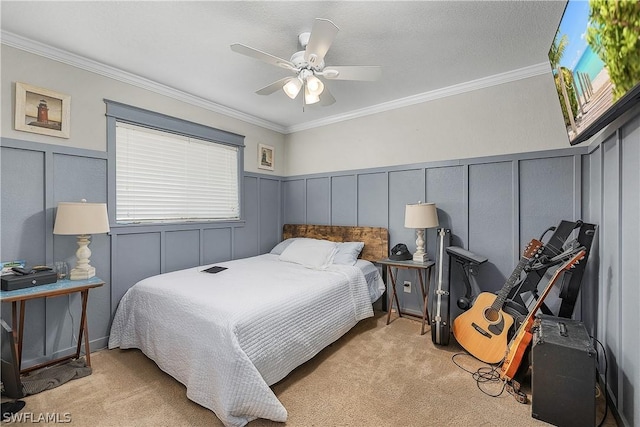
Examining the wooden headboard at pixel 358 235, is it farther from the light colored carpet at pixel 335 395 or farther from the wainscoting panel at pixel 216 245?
the light colored carpet at pixel 335 395

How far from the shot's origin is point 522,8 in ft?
6.05

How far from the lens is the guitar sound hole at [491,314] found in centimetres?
231

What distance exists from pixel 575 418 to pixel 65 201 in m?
3.91

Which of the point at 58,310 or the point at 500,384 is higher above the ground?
the point at 58,310

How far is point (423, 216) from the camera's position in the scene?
9.55 feet

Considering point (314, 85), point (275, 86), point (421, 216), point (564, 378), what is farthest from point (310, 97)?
point (564, 378)

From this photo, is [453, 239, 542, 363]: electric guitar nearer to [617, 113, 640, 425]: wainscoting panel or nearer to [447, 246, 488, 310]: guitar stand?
[447, 246, 488, 310]: guitar stand

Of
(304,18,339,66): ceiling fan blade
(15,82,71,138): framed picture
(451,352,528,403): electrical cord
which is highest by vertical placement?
(304,18,339,66): ceiling fan blade

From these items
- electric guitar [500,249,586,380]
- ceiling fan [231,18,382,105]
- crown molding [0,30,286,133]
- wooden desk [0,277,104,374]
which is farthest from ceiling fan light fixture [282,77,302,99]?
electric guitar [500,249,586,380]

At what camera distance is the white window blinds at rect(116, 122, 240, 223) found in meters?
2.78

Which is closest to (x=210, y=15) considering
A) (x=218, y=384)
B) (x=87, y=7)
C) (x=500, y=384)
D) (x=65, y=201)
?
(x=87, y=7)

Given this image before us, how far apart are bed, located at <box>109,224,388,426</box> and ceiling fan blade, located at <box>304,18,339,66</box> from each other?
5.61 feet

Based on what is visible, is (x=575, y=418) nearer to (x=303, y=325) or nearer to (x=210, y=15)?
(x=303, y=325)

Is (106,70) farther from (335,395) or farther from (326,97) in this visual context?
(335,395)
